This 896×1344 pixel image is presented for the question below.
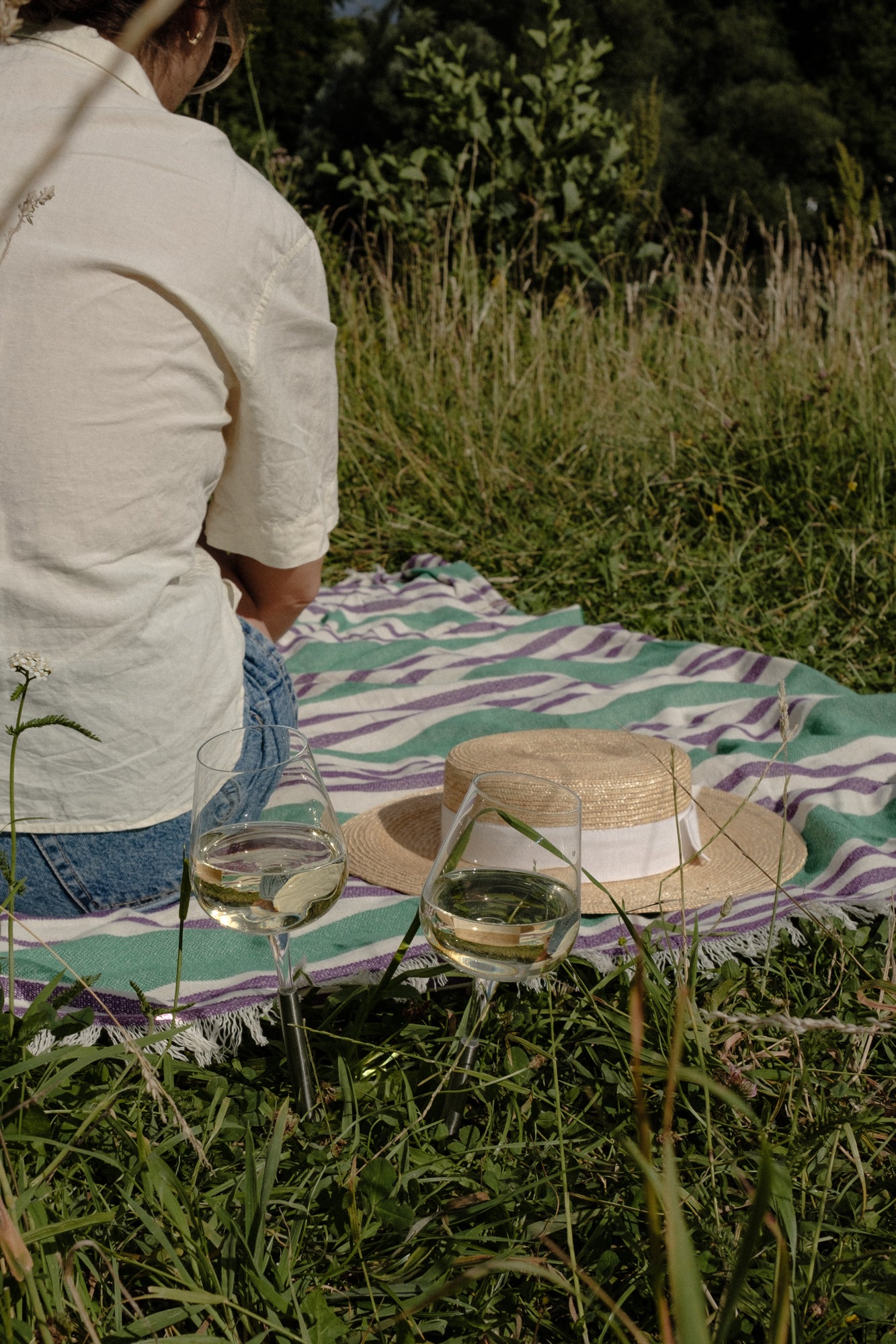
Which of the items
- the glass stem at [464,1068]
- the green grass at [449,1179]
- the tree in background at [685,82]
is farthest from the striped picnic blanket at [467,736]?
the tree in background at [685,82]

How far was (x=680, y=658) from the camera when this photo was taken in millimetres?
3398

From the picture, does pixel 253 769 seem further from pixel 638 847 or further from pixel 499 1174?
pixel 638 847

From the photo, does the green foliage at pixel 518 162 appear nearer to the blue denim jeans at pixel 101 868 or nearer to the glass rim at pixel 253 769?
the blue denim jeans at pixel 101 868

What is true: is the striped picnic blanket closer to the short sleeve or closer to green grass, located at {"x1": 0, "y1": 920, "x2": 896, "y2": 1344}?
green grass, located at {"x1": 0, "y1": 920, "x2": 896, "y2": 1344}

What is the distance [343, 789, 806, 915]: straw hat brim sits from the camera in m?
1.94

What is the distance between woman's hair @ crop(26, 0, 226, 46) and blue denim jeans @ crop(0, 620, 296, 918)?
1.08 meters

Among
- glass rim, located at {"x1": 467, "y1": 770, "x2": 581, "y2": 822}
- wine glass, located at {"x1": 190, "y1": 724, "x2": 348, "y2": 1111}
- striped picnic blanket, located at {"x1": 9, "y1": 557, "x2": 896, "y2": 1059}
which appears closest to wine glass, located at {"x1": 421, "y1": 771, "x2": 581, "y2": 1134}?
glass rim, located at {"x1": 467, "y1": 770, "x2": 581, "y2": 822}

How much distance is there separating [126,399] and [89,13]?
55 cm

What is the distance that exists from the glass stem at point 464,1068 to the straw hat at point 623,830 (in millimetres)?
506

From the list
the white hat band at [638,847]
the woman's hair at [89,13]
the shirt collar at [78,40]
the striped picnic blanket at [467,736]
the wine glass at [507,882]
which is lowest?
the striped picnic blanket at [467,736]

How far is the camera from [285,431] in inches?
77.4

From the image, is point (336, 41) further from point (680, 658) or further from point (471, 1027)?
point (471, 1027)

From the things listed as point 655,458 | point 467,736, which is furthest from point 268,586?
point 655,458

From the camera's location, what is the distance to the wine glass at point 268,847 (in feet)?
3.91
